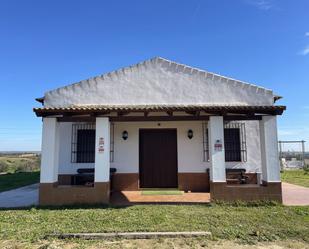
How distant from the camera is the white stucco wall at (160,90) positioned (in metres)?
12.5

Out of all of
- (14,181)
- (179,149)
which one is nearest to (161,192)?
(179,149)

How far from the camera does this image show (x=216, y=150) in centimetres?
980

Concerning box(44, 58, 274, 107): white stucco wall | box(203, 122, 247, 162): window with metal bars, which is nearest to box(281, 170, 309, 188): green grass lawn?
box(203, 122, 247, 162): window with metal bars

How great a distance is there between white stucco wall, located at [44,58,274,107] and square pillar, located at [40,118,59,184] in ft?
8.69

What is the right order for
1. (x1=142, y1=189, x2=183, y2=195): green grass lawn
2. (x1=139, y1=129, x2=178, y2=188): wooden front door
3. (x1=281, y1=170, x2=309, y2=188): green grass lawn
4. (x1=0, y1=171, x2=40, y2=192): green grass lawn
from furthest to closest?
(x1=0, y1=171, x2=40, y2=192): green grass lawn, (x1=281, y1=170, x2=309, y2=188): green grass lawn, (x1=139, y1=129, x2=178, y2=188): wooden front door, (x1=142, y1=189, x2=183, y2=195): green grass lawn

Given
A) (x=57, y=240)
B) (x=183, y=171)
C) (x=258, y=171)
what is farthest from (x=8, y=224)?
(x=258, y=171)

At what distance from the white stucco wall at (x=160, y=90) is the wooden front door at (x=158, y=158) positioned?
154cm

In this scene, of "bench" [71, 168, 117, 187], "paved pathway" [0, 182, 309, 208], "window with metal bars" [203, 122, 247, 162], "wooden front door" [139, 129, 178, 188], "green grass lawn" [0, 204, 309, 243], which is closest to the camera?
"green grass lawn" [0, 204, 309, 243]

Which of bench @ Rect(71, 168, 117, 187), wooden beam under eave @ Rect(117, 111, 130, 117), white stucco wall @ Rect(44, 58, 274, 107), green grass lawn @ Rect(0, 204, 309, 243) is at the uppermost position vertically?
white stucco wall @ Rect(44, 58, 274, 107)

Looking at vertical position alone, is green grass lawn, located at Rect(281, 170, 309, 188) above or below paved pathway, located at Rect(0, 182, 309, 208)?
above

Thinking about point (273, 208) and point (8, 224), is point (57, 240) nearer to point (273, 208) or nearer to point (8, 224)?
point (8, 224)

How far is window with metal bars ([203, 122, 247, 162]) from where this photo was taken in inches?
495

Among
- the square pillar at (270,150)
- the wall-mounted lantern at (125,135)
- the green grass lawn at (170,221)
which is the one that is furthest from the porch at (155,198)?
the wall-mounted lantern at (125,135)

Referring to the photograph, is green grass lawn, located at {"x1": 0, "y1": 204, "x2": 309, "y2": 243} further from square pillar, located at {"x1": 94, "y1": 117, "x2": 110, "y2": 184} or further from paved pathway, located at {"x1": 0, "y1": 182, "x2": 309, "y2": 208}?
square pillar, located at {"x1": 94, "y1": 117, "x2": 110, "y2": 184}
